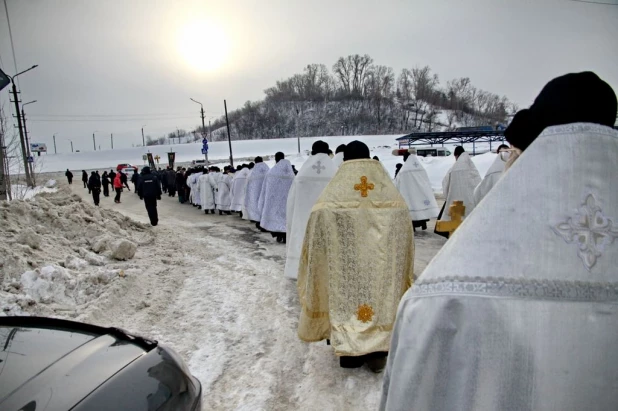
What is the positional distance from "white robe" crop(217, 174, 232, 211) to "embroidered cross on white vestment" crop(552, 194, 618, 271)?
16116 millimetres

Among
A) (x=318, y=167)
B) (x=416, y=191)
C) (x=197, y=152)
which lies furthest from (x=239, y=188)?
(x=197, y=152)

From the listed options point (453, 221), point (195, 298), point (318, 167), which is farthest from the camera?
point (318, 167)

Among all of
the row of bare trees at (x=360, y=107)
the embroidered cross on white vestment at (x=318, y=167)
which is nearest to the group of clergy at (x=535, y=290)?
the embroidered cross on white vestment at (x=318, y=167)

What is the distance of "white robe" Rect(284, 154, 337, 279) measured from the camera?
228 inches

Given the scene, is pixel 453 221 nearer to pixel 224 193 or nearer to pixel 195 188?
pixel 224 193

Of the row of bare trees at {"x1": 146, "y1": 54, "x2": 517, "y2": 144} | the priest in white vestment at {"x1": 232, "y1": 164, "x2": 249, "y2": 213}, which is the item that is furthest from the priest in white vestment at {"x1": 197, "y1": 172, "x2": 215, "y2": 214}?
the row of bare trees at {"x1": 146, "y1": 54, "x2": 517, "y2": 144}

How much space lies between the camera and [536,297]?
100 centimetres

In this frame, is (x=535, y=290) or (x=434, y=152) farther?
(x=434, y=152)

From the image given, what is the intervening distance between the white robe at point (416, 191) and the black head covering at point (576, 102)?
9.39 m

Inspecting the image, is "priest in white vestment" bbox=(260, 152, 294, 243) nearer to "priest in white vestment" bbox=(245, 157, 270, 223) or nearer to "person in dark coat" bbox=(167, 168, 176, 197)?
"priest in white vestment" bbox=(245, 157, 270, 223)

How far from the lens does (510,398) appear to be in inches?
40.9

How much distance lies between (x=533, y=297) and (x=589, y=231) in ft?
0.71

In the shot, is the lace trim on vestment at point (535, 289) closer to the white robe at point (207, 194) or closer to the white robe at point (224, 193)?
the white robe at point (224, 193)

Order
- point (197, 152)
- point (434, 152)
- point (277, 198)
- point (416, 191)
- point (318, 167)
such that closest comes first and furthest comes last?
point (318, 167), point (277, 198), point (416, 191), point (434, 152), point (197, 152)
